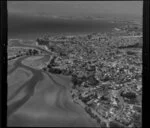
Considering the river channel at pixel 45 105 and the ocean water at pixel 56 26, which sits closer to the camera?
the river channel at pixel 45 105

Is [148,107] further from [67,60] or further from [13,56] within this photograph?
[13,56]

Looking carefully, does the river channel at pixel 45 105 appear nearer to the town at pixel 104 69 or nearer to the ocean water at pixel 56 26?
the town at pixel 104 69

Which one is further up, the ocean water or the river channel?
the ocean water

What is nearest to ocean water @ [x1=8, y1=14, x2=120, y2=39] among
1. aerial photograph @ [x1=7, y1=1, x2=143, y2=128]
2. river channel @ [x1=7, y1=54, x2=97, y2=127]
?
aerial photograph @ [x1=7, y1=1, x2=143, y2=128]

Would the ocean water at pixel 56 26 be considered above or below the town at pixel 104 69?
above

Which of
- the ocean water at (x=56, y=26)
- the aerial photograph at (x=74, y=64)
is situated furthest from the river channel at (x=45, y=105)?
the ocean water at (x=56, y=26)

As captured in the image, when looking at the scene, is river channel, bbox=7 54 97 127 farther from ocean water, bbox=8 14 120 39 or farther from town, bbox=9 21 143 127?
ocean water, bbox=8 14 120 39

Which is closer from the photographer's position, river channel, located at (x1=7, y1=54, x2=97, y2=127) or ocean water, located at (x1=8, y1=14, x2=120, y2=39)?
river channel, located at (x1=7, y1=54, x2=97, y2=127)
